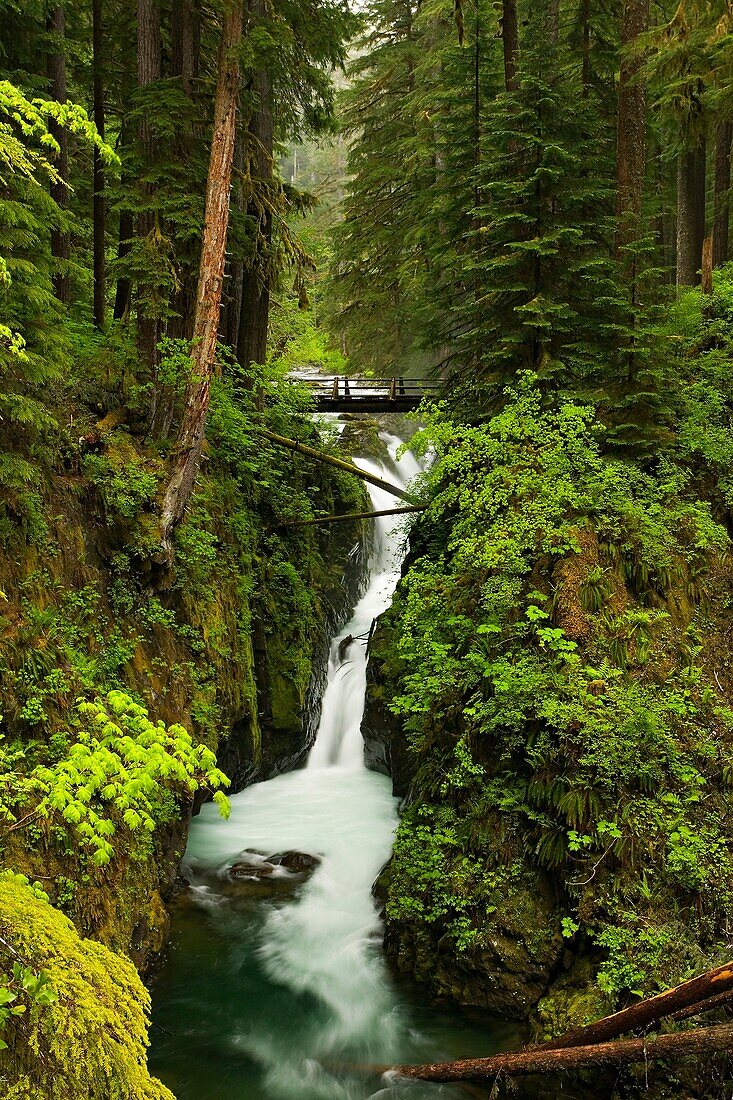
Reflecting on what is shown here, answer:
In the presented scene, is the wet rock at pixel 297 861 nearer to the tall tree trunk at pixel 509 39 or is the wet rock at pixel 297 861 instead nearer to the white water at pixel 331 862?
the white water at pixel 331 862

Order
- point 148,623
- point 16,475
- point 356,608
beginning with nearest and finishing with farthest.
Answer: point 16,475 → point 148,623 → point 356,608

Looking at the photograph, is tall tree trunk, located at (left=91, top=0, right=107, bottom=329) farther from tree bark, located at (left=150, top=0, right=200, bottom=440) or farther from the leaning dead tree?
the leaning dead tree

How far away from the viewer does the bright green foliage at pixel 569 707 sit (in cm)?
570

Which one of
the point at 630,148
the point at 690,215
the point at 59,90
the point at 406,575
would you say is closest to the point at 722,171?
the point at 690,215

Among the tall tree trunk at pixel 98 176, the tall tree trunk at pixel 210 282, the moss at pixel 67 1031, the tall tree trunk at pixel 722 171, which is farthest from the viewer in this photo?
the tall tree trunk at pixel 722 171

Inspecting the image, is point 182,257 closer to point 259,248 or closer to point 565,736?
point 259,248

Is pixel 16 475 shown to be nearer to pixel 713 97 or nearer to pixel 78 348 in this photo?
pixel 78 348

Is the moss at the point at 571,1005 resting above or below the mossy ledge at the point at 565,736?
below

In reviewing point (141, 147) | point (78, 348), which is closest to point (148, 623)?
point (78, 348)

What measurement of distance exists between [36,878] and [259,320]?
1014cm

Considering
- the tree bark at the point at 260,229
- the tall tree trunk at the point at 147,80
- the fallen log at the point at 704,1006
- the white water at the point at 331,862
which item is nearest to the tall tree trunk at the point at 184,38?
the tall tree trunk at the point at 147,80

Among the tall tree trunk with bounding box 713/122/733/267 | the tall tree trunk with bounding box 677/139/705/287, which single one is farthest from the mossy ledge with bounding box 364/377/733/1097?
the tall tree trunk with bounding box 713/122/733/267

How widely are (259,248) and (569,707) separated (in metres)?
9.13

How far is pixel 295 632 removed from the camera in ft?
38.4
